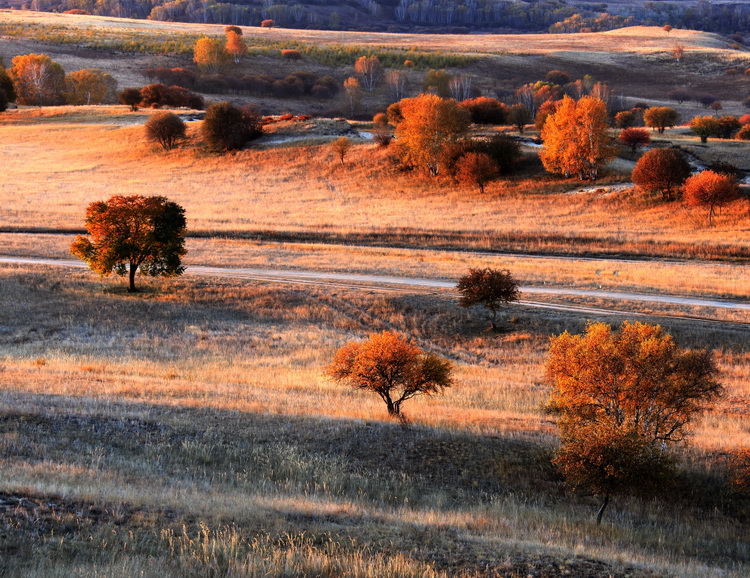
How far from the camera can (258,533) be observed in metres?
9.72

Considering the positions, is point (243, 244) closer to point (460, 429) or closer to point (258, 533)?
point (460, 429)

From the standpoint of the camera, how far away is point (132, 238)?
37.2 metres

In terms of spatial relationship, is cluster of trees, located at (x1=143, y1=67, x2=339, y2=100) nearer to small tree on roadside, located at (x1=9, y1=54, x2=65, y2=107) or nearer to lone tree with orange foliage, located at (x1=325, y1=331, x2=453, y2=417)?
small tree on roadside, located at (x1=9, y1=54, x2=65, y2=107)

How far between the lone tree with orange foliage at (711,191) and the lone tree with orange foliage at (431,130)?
25.4 meters

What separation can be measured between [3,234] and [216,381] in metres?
37.1

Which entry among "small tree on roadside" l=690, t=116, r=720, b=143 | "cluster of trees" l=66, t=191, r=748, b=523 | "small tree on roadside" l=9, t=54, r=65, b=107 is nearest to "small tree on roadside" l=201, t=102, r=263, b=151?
"small tree on roadside" l=9, t=54, r=65, b=107

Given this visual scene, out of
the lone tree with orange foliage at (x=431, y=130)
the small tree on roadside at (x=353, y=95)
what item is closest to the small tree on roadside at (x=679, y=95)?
the small tree on roadside at (x=353, y=95)

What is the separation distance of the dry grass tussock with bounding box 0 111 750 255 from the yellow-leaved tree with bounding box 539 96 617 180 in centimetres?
197

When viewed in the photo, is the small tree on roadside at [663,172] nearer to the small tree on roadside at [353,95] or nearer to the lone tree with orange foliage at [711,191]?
the lone tree with orange foliage at [711,191]

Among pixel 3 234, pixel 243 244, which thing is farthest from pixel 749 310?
pixel 3 234

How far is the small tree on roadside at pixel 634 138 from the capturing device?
235 feet

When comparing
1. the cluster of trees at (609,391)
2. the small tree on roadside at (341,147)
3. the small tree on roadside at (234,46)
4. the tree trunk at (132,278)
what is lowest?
the tree trunk at (132,278)

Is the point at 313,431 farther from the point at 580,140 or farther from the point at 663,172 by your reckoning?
the point at 580,140

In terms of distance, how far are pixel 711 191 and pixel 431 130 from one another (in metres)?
28.9
